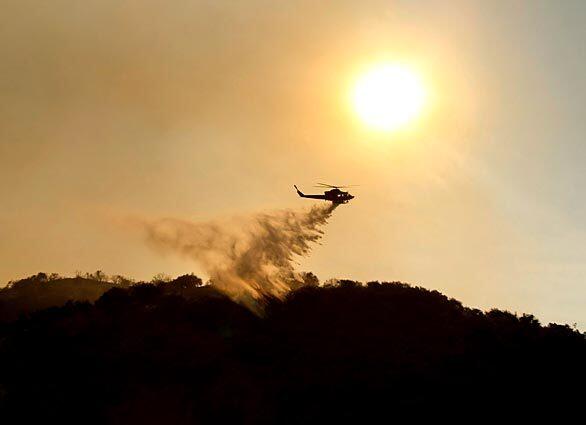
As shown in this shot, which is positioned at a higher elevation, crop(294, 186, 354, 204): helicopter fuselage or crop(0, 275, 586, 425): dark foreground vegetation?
crop(294, 186, 354, 204): helicopter fuselage

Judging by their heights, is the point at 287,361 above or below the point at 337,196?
below

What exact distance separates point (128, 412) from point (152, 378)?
11.7ft

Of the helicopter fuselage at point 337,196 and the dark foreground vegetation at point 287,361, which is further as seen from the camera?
the helicopter fuselage at point 337,196

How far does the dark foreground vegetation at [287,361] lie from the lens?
26.9 meters

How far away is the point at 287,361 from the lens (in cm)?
3400

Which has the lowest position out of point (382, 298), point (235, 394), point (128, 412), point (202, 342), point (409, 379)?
point (128, 412)

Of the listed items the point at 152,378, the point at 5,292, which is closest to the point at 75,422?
the point at 152,378

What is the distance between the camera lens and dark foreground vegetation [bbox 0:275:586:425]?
26.9 m

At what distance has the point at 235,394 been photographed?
28.3 meters

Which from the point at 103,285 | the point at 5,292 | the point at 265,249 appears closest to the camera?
the point at 265,249

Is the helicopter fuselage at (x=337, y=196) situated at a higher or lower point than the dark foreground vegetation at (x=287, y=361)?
higher

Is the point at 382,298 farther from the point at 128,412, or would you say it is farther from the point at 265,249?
the point at 128,412

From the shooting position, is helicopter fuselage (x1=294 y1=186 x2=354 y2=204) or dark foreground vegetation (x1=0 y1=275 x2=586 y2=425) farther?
helicopter fuselage (x1=294 y1=186 x2=354 y2=204)

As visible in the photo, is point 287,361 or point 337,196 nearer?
point 287,361
